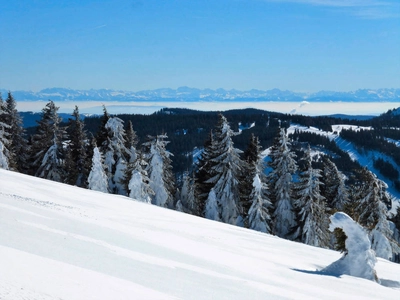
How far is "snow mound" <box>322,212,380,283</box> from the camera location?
35.3 ft

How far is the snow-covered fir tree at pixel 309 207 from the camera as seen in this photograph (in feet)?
103

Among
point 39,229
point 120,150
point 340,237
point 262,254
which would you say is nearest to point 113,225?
point 39,229

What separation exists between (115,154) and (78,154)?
153 inches

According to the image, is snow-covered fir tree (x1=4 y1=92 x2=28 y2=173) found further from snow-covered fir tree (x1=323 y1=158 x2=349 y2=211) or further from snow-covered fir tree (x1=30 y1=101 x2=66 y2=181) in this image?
snow-covered fir tree (x1=323 y1=158 x2=349 y2=211)

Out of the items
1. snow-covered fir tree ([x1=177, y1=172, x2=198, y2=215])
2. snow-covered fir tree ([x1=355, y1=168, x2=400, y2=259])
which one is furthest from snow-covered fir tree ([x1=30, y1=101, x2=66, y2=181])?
snow-covered fir tree ([x1=355, y1=168, x2=400, y2=259])

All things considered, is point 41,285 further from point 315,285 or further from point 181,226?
point 181,226

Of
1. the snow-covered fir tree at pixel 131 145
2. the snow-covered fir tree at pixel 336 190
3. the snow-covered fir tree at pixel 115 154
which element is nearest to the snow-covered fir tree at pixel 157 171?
the snow-covered fir tree at pixel 131 145

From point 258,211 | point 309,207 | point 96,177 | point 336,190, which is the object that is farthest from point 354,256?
point 336,190

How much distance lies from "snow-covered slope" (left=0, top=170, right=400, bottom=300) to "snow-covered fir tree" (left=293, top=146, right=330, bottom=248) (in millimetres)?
17972

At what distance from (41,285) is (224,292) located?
322cm

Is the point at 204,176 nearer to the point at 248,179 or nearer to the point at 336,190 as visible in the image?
the point at 248,179

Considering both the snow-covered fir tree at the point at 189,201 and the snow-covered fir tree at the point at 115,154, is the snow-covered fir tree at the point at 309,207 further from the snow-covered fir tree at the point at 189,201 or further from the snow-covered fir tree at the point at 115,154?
the snow-covered fir tree at the point at 115,154

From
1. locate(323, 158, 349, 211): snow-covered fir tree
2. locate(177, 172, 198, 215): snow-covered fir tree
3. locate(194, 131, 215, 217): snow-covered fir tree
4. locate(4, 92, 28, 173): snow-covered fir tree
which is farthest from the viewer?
locate(4, 92, 28, 173): snow-covered fir tree

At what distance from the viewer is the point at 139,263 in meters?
7.68
